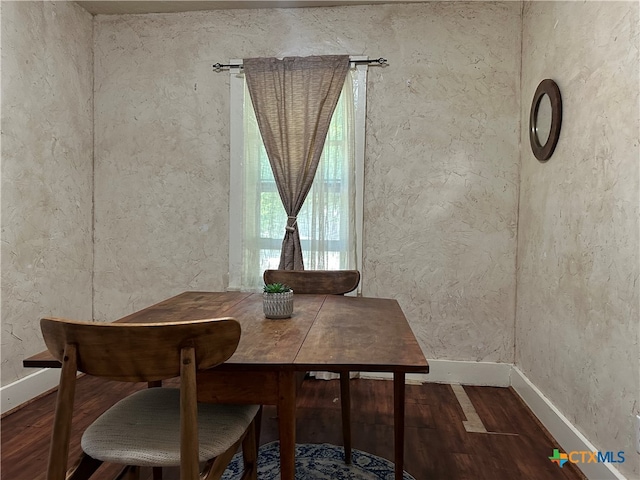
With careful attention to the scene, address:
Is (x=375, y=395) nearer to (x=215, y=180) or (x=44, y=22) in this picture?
(x=215, y=180)

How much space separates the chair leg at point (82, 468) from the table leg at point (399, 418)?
975 mm

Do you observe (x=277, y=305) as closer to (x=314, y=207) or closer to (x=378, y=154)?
(x=314, y=207)

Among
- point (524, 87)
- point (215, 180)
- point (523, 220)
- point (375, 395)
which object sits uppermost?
point (524, 87)

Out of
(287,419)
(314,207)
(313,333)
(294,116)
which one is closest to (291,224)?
(314,207)

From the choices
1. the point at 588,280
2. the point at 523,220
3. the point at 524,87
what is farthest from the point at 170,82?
the point at 588,280

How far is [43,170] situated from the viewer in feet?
8.77

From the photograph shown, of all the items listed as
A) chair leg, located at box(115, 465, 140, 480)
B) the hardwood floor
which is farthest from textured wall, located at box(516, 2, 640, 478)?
chair leg, located at box(115, 465, 140, 480)

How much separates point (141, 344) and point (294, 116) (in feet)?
7.33

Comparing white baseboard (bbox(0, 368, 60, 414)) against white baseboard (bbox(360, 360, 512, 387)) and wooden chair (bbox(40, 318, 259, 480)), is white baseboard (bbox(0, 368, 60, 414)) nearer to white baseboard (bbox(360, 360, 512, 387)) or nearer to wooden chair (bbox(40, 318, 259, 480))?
wooden chair (bbox(40, 318, 259, 480))

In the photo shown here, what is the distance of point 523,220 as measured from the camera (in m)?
2.71

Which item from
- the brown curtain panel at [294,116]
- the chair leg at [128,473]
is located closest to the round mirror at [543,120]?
the brown curtain panel at [294,116]

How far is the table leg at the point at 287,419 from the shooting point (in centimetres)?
114

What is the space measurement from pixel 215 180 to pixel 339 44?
129 cm

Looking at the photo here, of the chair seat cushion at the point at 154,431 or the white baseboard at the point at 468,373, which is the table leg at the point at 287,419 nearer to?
the chair seat cushion at the point at 154,431
